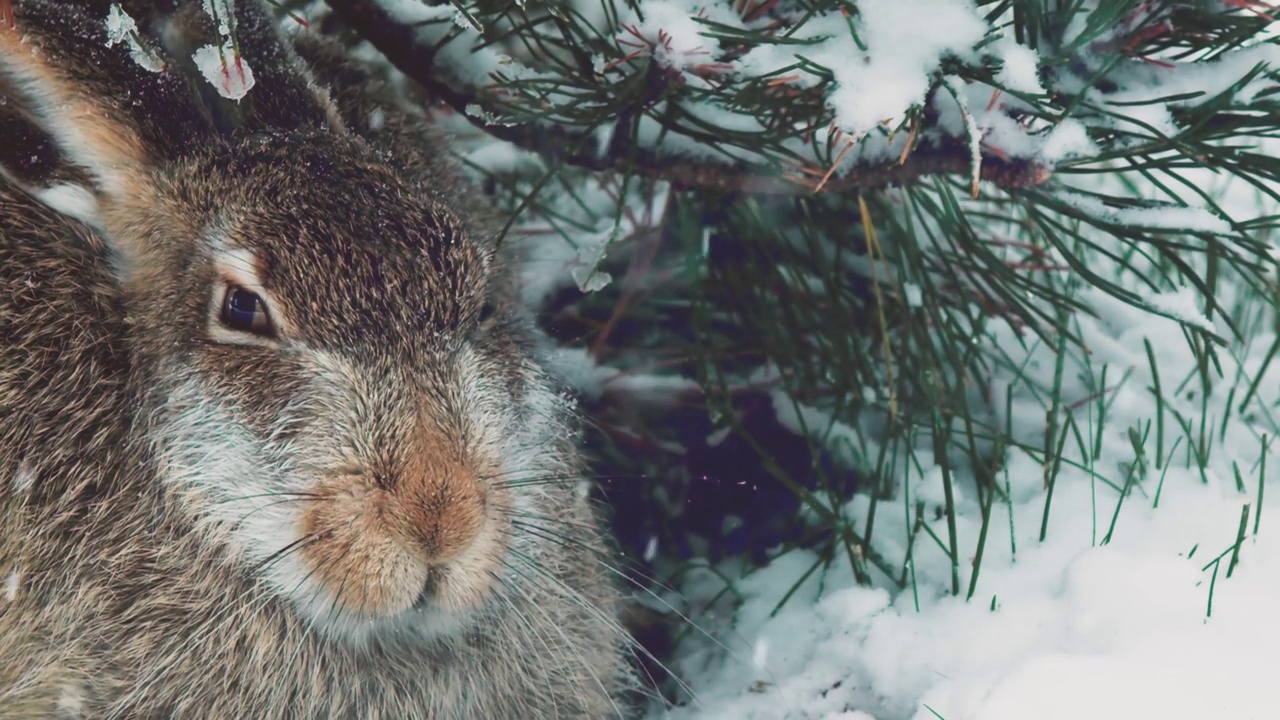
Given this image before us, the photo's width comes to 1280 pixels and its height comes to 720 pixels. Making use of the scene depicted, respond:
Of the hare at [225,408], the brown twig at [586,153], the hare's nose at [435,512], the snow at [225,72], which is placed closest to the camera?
the hare's nose at [435,512]

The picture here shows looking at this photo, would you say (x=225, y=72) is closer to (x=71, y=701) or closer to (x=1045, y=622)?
(x=71, y=701)

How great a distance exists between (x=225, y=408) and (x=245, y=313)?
0.15 meters

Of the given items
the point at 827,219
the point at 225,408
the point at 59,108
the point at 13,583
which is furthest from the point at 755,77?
the point at 13,583

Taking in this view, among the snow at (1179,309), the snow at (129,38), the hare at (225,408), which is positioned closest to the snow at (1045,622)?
the snow at (1179,309)

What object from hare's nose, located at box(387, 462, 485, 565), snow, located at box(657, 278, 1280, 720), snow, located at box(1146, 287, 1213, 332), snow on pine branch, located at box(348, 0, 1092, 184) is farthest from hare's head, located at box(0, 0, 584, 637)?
snow, located at box(1146, 287, 1213, 332)

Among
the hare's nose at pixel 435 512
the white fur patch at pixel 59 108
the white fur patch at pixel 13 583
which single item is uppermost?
the white fur patch at pixel 59 108

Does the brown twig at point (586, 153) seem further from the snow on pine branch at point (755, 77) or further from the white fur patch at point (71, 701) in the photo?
the white fur patch at point (71, 701)

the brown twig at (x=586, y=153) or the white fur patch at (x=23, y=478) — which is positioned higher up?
the brown twig at (x=586, y=153)

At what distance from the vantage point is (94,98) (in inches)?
75.3

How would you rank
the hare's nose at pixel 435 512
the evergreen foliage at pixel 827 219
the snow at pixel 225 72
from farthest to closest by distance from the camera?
the evergreen foliage at pixel 827 219, the snow at pixel 225 72, the hare's nose at pixel 435 512

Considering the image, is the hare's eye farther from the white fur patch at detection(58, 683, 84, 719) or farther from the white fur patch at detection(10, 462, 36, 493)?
the white fur patch at detection(58, 683, 84, 719)

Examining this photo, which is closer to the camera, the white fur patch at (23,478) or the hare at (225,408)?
the hare at (225,408)

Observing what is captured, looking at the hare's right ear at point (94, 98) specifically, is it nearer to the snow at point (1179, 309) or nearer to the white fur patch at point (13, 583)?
the white fur patch at point (13, 583)

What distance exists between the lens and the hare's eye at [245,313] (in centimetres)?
184
